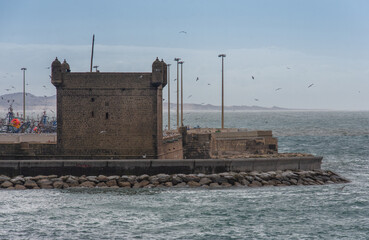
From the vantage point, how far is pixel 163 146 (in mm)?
39844

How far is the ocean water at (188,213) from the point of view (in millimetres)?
26203

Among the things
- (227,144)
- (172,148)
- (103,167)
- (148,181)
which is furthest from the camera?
(227,144)

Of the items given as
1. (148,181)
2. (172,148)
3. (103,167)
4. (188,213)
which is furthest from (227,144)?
(188,213)

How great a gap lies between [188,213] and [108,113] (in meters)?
11.3

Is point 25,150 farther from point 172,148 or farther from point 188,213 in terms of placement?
point 188,213

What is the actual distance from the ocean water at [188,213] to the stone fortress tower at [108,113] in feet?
14.6

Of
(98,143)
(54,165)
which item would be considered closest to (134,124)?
(98,143)

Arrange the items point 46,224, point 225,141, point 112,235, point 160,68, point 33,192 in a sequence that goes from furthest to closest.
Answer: point 225,141 → point 160,68 → point 33,192 → point 46,224 → point 112,235

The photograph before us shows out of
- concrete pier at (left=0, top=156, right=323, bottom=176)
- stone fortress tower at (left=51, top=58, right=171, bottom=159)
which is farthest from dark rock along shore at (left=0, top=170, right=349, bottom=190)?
stone fortress tower at (left=51, top=58, right=171, bottom=159)

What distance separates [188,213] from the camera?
29.8 metres

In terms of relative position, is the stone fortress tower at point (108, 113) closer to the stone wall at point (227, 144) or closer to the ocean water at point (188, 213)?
the ocean water at point (188, 213)

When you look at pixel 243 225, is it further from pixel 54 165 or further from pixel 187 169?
pixel 54 165

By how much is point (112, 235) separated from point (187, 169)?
1181 cm

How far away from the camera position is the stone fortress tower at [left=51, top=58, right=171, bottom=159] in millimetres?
38312
